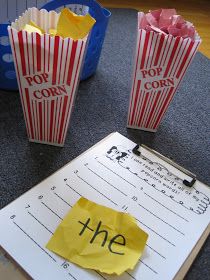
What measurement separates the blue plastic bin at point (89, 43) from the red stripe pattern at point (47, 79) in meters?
0.17

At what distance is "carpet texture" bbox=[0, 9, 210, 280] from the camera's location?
0.56 meters

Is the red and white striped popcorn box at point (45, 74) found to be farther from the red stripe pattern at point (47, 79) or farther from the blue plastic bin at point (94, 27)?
the blue plastic bin at point (94, 27)

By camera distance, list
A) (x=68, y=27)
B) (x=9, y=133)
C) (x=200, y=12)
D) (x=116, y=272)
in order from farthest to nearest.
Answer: (x=200, y=12)
(x=9, y=133)
(x=68, y=27)
(x=116, y=272)

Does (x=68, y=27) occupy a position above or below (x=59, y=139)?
above

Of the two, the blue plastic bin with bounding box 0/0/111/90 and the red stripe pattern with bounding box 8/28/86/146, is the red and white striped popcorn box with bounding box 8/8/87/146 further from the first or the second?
the blue plastic bin with bounding box 0/0/111/90

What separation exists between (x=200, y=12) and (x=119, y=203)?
125 cm

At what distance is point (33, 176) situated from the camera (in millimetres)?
554

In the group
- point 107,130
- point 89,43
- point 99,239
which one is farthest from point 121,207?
point 89,43

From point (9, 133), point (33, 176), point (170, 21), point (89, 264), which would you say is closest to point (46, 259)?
point (89, 264)

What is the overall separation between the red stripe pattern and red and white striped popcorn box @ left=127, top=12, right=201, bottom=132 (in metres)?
0.13

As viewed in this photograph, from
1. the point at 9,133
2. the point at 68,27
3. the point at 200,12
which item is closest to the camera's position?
the point at 68,27

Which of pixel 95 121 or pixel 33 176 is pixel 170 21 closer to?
pixel 95 121

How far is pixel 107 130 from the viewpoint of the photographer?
0.69 metres

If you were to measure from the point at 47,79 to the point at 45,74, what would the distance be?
0.01m
